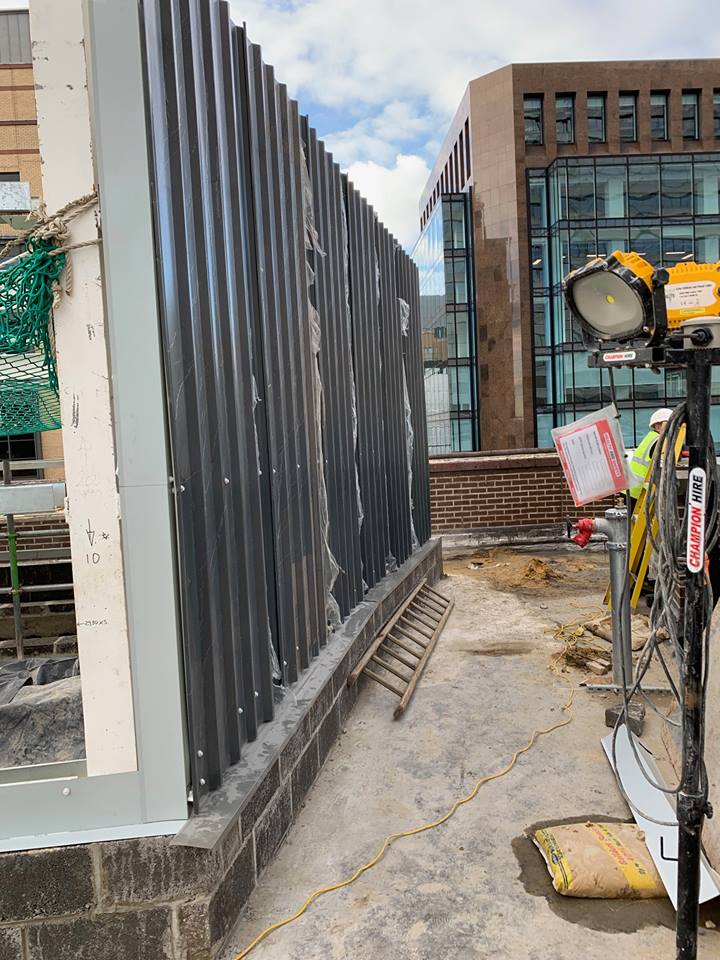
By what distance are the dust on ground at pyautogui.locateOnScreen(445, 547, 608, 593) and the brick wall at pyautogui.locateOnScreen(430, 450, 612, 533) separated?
61 centimetres

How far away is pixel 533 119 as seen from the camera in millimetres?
30938

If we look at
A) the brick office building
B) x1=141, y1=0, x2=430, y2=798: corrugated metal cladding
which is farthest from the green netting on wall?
the brick office building

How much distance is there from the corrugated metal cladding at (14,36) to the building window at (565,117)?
25.8 meters

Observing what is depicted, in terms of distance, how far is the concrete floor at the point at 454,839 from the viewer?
8.99 feet

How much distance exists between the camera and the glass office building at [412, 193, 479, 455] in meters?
29.4

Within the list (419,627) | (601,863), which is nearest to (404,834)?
(601,863)

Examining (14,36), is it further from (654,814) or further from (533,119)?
(533,119)

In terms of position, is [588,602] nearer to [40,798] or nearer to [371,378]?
[371,378]

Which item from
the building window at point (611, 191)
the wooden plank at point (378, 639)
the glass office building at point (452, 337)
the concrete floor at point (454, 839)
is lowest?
the concrete floor at point (454, 839)

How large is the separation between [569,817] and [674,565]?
186 cm

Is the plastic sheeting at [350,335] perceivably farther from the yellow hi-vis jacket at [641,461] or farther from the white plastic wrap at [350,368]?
the yellow hi-vis jacket at [641,461]

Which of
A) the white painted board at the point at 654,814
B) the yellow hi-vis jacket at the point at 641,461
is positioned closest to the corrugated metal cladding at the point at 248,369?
the white painted board at the point at 654,814

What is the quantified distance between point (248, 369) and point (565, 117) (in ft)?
108

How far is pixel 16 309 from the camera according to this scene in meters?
2.62
